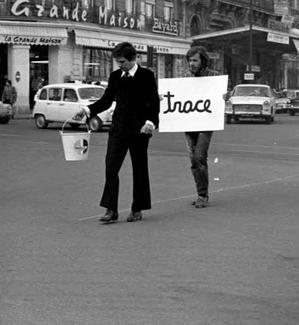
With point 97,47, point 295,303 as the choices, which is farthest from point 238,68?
point 295,303

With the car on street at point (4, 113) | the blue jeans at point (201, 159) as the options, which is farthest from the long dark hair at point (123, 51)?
the car on street at point (4, 113)

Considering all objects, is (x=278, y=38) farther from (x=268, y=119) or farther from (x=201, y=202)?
(x=201, y=202)

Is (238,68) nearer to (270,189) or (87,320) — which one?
(270,189)

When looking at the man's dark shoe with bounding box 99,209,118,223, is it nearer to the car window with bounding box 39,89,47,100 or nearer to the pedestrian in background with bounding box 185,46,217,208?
the pedestrian in background with bounding box 185,46,217,208

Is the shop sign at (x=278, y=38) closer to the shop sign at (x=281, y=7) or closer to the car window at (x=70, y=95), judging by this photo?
the shop sign at (x=281, y=7)

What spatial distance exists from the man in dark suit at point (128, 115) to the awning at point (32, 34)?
99.2 feet

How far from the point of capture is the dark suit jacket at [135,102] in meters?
8.02

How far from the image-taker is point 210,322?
4.76 metres

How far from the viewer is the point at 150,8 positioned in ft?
158

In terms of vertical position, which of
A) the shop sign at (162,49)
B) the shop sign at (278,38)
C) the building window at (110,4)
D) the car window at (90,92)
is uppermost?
the building window at (110,4)

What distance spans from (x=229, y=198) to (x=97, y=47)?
33.7 meters

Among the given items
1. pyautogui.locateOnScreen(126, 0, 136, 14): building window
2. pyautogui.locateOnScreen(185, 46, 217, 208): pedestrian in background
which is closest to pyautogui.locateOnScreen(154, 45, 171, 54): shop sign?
pyautogui.locateOnScreen(126, 0, 136, 14): building window

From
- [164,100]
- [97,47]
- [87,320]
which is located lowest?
[87,320]

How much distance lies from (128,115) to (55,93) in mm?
19367
